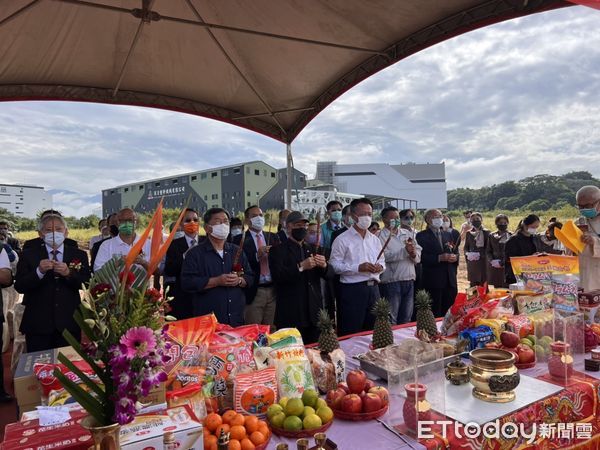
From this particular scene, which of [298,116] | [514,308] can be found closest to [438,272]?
[514,308]

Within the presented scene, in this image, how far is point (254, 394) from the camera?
1581mm

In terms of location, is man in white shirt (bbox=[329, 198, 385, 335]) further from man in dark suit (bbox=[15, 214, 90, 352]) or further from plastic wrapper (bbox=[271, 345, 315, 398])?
man in dark suit (bbox=[15, 214, 90, 352])

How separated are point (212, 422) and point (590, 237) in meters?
3.23

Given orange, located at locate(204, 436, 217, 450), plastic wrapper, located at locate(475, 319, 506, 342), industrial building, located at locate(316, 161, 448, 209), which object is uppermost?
industrial building, located at locate(316, 161, 448, 209)

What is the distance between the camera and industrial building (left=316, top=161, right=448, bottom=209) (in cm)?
4625

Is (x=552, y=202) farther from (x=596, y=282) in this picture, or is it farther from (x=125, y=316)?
(x=125, y=316)

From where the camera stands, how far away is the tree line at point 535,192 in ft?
94.8

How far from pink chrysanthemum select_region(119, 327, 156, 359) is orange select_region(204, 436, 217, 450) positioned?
0.54 metres

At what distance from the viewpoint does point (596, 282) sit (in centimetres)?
316

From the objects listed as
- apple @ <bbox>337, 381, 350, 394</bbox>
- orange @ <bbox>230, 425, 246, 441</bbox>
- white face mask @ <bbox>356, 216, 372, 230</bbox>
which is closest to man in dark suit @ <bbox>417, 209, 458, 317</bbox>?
white face mask @ <bbox>356, 216, 372, 230</bbox>

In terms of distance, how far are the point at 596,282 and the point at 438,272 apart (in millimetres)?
2006

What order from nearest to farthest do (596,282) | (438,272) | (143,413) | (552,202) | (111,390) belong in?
1. (111,390)
2. (143,413)
3. (596,282)
4. (438,272)
5. (552,202)

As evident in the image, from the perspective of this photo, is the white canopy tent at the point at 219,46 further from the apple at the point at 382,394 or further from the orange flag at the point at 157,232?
the apple at the point at 382,394

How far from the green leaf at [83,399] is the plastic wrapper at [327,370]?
98 centimetres
